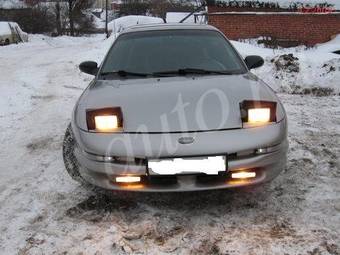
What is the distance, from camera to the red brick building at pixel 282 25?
16.1 meters

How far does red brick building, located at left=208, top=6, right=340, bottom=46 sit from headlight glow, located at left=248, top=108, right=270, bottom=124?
13019mm

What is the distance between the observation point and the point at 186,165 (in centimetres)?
341

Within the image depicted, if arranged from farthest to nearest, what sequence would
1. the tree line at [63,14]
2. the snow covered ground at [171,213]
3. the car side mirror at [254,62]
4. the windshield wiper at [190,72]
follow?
the tree line at [63,14] < the car side mirror at [254,62] < the windshield wiper at [190,72] < the snow covered ground at [171,213]

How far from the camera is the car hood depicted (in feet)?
11.6

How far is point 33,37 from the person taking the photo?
37.1 m

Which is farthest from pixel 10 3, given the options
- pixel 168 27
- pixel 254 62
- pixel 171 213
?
pixel 171 213

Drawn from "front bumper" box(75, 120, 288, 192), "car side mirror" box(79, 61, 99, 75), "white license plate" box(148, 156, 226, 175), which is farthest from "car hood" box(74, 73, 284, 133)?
"car side mirror" box(79, 61, 99, 75)

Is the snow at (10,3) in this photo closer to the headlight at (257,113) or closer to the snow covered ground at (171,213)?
the snow covered ground at (171,213)

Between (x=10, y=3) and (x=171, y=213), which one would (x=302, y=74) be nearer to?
(x=171, y=213)

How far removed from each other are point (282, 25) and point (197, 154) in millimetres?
13695

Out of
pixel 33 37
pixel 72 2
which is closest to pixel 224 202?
pixel 33 37

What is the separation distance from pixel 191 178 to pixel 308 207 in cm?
104

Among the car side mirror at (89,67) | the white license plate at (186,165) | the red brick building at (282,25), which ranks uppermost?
the car side mirror at (89,67)

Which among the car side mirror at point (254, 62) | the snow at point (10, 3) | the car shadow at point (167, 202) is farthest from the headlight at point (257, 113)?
the snow at point (10, 3)
